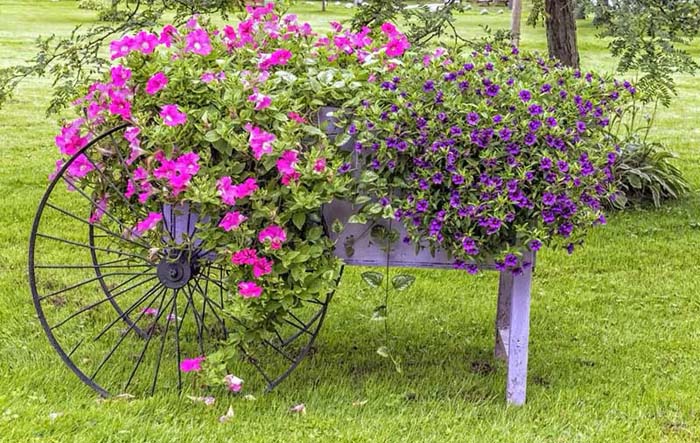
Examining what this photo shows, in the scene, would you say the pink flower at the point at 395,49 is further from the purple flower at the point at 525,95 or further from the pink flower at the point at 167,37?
the pink flower at the point at 167,37

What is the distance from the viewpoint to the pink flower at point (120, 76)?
9.28ft

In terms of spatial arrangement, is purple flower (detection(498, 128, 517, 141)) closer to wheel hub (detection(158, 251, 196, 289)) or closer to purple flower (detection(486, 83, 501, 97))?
purple flower (detection(486, 83, 501, 97))

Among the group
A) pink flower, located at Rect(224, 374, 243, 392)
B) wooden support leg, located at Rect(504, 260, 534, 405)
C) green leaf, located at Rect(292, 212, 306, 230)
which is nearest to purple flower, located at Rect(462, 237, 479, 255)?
wooden support leg, located at Rect(504, 260, 534, 405)

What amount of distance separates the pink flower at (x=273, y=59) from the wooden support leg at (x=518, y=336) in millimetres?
1024

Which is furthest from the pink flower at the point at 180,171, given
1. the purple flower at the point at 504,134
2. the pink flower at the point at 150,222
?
the purple flower at the point at 504,134

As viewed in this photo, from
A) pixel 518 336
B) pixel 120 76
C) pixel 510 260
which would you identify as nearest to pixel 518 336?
pixel 518 336

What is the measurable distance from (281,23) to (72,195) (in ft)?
11.9

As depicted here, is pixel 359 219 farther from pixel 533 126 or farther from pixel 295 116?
pixel 533 126

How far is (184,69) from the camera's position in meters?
2.82

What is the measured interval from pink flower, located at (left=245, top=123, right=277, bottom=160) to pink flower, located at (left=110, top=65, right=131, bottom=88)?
0.46 m

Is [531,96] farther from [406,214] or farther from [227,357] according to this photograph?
[227,357]

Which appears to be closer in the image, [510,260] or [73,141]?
[510,260]

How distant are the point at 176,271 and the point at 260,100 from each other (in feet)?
2.11

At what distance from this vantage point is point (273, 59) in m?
2.90
